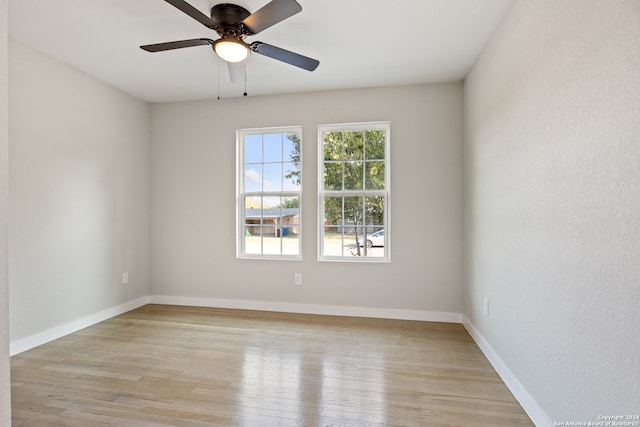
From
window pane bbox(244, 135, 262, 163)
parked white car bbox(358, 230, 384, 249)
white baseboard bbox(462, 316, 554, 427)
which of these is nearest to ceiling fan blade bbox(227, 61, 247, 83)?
window pane bbox(244, 135, 262, 163)

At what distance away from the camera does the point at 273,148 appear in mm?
4145

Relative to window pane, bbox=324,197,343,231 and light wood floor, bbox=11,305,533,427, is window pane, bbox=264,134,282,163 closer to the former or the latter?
window pane, bbox=324,197,343,231

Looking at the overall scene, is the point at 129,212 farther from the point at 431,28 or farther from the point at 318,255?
the point at 431,28

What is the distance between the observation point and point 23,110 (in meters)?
2.85

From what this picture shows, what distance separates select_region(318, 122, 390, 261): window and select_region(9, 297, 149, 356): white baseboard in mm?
2371

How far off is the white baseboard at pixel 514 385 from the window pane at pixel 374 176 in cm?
175

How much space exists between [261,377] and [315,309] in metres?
1.55

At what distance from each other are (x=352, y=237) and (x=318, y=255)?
45 cm

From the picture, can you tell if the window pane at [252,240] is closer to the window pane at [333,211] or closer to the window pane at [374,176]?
the window pane at [333,211]

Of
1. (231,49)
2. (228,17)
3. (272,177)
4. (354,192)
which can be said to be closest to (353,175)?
(354,192)

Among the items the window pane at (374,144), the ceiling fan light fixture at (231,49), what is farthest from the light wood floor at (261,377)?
the ceiling fan light fixture at (231,49)

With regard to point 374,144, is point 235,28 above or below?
above

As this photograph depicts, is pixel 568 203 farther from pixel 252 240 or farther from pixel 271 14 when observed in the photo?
pixel 252 240

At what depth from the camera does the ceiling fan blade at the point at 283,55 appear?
2.37m
